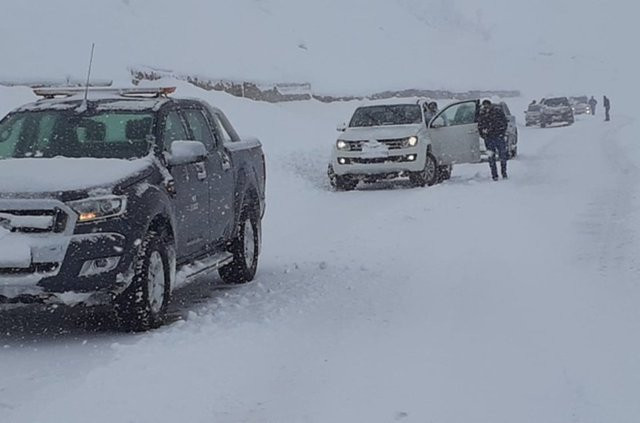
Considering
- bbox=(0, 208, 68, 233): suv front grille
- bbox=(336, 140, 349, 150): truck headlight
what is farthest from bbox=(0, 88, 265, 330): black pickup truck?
bbox=(336, 140, 349, 150): truck headlight

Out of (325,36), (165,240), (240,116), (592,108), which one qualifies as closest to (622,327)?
(165,240)

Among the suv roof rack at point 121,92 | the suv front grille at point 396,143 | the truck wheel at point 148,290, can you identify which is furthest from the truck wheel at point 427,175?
the truck wheel at point 148,290

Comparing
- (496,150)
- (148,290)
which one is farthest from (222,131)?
(496,150)

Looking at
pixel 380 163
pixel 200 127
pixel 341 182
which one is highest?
pixel 200 127

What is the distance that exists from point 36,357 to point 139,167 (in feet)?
5.39

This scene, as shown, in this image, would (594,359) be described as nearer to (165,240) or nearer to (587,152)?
(165,240)

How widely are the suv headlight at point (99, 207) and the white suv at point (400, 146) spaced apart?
41.4 feet

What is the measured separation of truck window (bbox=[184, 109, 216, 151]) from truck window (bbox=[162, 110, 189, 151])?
0.81 feet

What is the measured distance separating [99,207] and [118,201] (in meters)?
0.16

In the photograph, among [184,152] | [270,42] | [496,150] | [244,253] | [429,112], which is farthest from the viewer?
[270,42]

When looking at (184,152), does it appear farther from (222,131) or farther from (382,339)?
(382,339)

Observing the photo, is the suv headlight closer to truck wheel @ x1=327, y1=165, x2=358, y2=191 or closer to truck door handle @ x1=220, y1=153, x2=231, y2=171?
truck door handle @ x1=220, y1=153, x2=231, y2=171

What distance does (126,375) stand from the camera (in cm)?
632

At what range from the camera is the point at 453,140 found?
20812 millimetres
